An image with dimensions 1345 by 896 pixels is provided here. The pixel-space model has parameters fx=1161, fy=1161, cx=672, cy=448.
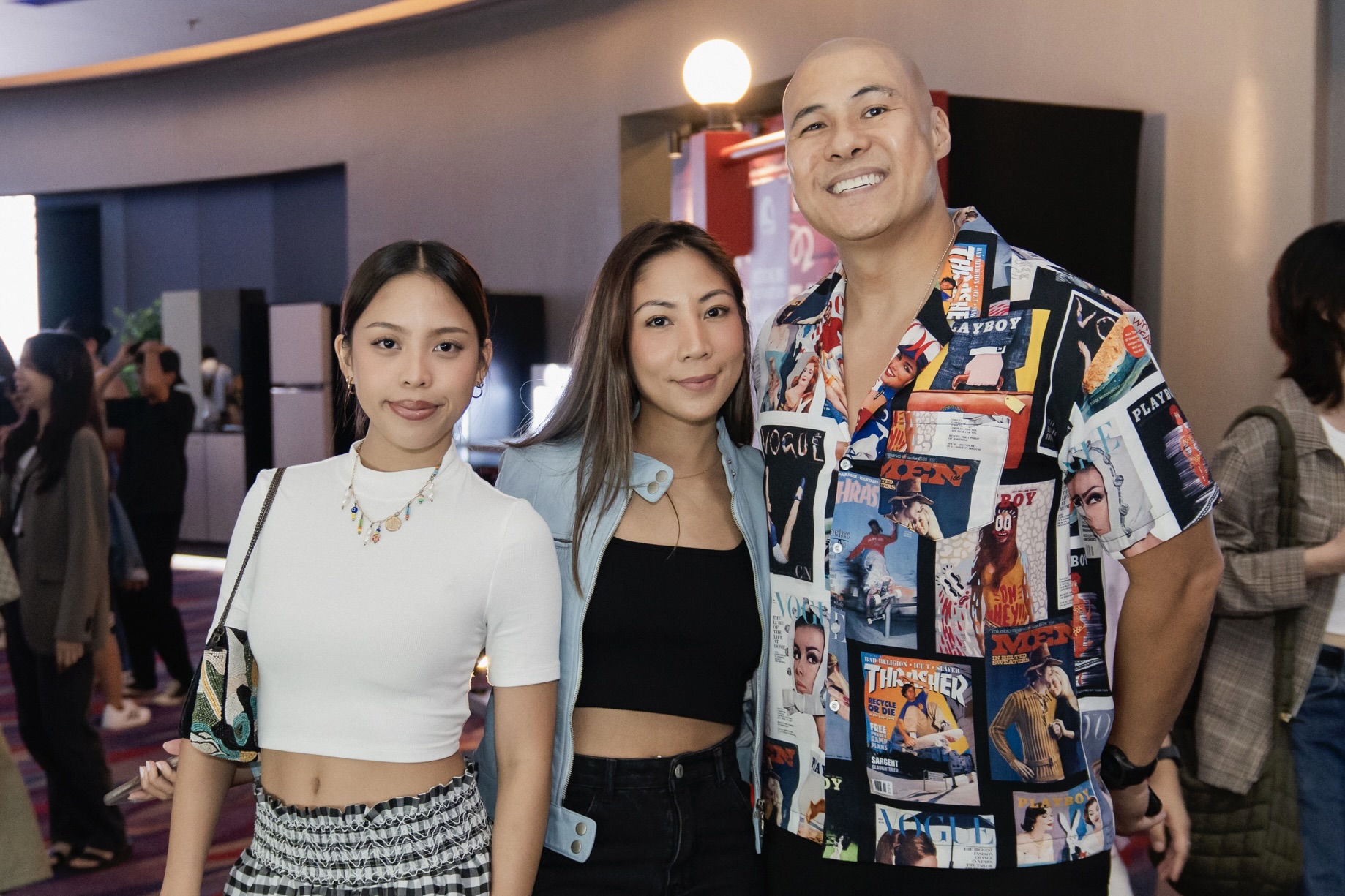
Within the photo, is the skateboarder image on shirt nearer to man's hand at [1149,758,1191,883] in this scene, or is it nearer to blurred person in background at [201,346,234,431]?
man's hand at [1149,758,1191,883]

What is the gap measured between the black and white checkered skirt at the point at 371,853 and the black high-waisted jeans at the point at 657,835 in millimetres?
232

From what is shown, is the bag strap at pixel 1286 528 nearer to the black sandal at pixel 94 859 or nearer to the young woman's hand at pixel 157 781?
the young woman's hand at pixel 157 781

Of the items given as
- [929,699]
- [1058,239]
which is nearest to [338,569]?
[929,699]

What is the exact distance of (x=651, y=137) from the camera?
26.2 feet

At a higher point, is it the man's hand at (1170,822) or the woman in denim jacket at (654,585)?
the woman in denim jacket at (654,585)

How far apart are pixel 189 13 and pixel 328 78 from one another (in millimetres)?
1556

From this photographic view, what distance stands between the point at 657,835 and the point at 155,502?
459 centimetres

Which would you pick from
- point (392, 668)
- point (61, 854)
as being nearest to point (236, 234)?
point (61, 854)

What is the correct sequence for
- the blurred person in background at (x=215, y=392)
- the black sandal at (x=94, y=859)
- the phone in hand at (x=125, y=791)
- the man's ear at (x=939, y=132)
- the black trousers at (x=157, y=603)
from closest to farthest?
the phone in hand at (x=125, y=791)
the man's ear at (x=939, y=132)
the black sandal at (x=94, y=859)
the black trousers at (x=157, y=603)
the blurred person in background at (x=215, y=392)

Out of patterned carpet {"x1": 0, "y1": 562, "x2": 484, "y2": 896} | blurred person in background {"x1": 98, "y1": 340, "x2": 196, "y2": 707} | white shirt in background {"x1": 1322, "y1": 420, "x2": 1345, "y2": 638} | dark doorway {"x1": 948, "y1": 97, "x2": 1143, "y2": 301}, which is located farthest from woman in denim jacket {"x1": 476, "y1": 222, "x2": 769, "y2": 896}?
blurred person in background {"x1": 98, "y1": 340, "x2": 196, "y2": 707}

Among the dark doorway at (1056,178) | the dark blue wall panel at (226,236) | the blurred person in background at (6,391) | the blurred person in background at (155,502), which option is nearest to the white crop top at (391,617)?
the dark doorway at (1056,178)

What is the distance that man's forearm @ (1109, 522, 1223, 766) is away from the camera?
1.56 metres

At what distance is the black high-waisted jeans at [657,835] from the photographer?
1.70 metres

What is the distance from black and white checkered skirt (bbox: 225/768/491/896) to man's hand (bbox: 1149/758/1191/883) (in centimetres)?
105
